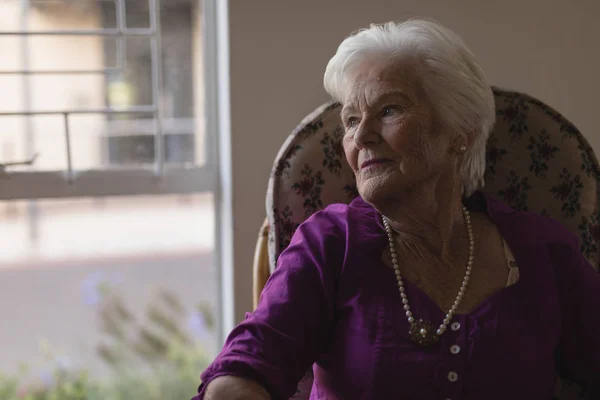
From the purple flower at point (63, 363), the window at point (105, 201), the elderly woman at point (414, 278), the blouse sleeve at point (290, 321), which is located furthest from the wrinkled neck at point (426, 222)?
the purple flower at point (63, 363)

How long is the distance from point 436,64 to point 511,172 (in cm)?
37

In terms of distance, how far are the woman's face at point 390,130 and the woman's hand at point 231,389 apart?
40 centimetres

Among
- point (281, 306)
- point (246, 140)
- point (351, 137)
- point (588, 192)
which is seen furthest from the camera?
point (246, 140)

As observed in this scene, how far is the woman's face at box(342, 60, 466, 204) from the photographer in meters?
1.35

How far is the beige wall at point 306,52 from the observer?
191cm

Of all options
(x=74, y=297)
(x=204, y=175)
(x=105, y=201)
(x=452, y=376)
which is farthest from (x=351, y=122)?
(x=74, y=297)

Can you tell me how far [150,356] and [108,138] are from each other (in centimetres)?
66

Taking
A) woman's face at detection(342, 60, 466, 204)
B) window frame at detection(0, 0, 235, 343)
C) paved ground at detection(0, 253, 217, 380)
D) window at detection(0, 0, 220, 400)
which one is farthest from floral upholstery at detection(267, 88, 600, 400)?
paved ground at detection(0, 253, 217, 380)

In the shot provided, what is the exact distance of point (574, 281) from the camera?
1.43m

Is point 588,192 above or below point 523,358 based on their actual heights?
above

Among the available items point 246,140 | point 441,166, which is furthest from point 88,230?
point 441,166

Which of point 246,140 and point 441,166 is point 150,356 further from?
point 441,166

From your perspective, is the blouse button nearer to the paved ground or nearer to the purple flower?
the paved ground

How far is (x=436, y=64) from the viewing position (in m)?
1.36
